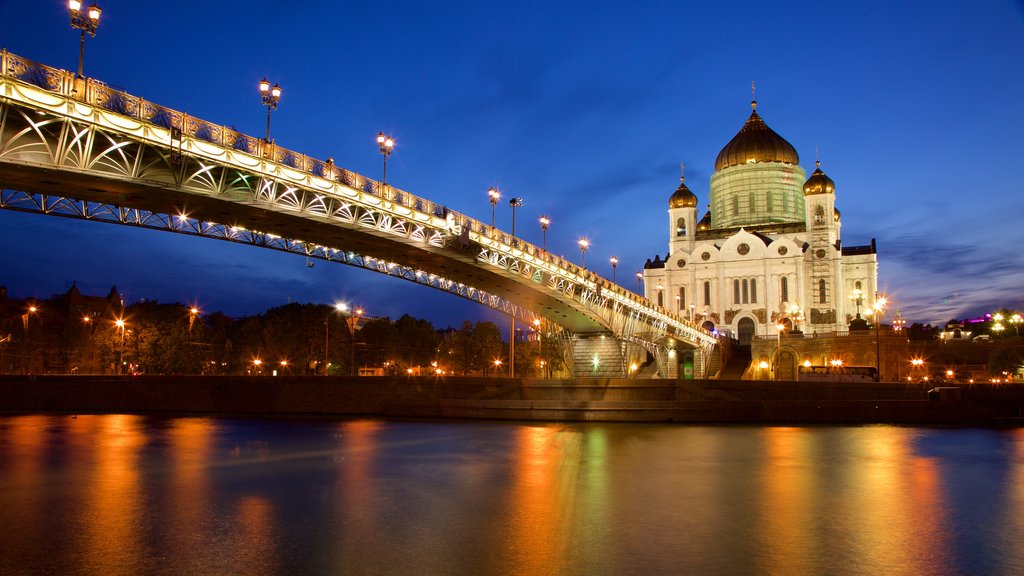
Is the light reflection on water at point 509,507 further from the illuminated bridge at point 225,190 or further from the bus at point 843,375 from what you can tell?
the bus at point 843,375

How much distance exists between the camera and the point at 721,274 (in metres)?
98.6

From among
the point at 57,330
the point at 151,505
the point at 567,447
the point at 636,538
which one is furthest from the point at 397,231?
the point at 57,330

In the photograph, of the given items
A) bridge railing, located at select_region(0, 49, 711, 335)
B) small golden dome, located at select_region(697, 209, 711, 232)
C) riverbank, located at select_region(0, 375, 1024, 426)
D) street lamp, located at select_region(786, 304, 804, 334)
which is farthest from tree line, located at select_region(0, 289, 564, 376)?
small golden dome, located at select_region(697, 209, 711, 232)

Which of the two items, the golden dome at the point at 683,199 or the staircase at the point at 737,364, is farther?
the golden dome at the point at 683,199

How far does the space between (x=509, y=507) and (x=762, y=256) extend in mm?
88127

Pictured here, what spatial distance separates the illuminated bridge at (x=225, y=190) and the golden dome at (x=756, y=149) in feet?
184

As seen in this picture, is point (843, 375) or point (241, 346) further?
point (241, 346)

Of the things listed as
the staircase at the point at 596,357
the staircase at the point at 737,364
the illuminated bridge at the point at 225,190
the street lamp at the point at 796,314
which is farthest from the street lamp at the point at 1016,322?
the illuminated bridge at the point at 225,190

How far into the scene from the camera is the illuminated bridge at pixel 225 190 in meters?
25.1

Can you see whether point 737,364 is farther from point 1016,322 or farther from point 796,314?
point 1016,322

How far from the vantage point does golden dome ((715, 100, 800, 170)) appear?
104 metres

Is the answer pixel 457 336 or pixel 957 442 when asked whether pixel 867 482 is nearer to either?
pixel 957 442

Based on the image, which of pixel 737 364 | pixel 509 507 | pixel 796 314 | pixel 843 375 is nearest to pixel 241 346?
pixel 737 364

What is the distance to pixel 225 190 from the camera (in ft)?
105
